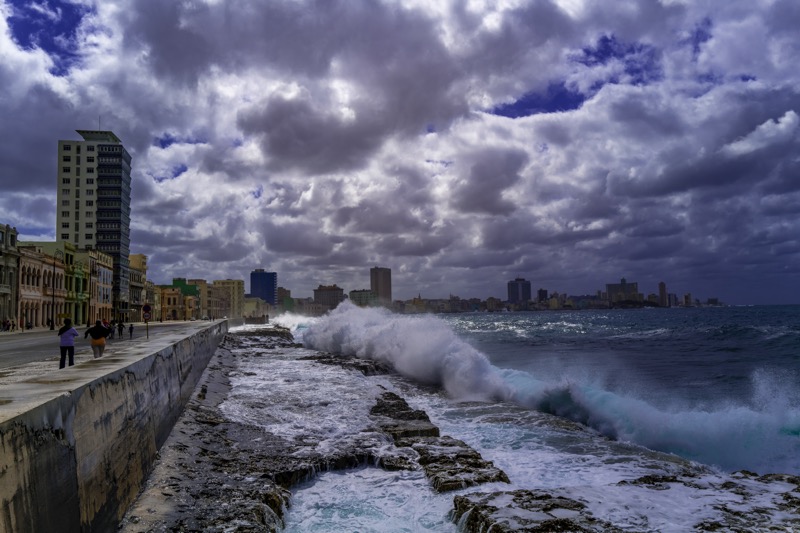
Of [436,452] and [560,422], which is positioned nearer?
[436,452]

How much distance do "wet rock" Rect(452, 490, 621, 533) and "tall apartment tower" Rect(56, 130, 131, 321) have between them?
289 feet

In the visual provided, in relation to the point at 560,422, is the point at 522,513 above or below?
above

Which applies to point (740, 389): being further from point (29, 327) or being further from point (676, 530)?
point (29, 327)

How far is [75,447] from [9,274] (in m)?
44.4

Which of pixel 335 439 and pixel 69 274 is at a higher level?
pixel 69 274

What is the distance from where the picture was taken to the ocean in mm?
6641

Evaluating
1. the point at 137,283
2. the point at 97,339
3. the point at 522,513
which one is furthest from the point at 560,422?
the point at 137,283

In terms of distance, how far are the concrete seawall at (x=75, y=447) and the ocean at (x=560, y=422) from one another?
212cm

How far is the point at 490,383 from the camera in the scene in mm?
17375

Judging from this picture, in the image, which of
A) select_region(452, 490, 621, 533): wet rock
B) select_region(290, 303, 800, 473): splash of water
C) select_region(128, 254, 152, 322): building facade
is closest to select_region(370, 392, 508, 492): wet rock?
select_region(452, 490, 621, 533): wet rock

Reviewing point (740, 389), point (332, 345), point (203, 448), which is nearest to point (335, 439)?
point (203, 448)

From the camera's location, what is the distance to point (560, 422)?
41.7 feet

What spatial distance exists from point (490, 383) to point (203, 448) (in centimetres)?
1040

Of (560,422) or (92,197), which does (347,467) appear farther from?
(92,197)
